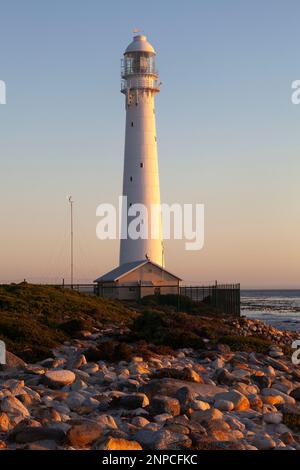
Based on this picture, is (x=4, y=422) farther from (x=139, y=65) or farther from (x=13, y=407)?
(x=139, y=65)

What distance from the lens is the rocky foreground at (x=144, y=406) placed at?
25.6 ft

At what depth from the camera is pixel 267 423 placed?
9594 mm

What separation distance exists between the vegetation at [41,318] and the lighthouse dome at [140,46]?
21638mm

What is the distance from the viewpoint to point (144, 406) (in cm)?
950

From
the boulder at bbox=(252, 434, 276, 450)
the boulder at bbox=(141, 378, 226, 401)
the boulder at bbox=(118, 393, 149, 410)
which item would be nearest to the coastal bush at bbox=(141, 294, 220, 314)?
the boulder at bbox=(141, 378, 226, 401)

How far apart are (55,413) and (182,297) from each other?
33.6 metres

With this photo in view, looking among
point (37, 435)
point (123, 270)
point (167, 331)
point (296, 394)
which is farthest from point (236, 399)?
point (123, 270)

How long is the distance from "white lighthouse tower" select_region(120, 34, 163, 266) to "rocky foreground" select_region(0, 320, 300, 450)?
29.5 m

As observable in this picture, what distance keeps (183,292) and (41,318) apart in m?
25.0

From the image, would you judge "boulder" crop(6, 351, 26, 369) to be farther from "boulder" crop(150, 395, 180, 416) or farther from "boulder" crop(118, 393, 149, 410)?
"boulder" crop(150, 395, 180, 416)

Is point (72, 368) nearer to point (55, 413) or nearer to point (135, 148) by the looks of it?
point (55, 413)

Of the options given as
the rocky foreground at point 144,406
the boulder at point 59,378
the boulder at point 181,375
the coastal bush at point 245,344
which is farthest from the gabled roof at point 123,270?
the boulder at point 59,378

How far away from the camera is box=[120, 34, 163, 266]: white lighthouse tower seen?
43.5m
